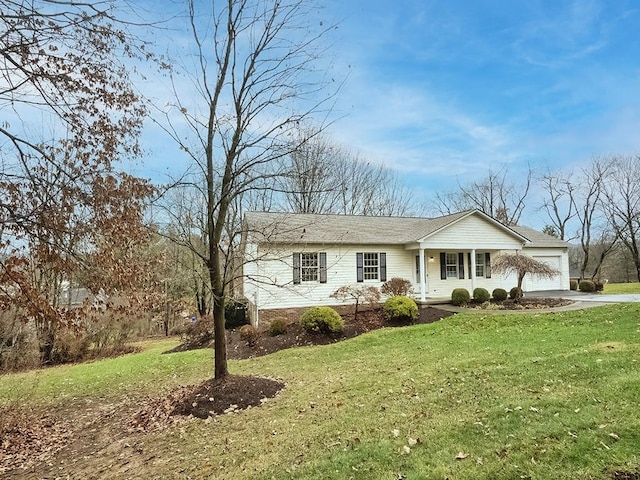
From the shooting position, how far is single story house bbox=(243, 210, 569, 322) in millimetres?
17219

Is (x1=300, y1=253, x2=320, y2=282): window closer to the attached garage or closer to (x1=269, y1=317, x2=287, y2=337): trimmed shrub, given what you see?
(x1=269, y1=317, x2=287, y2=337): trimmed shrub

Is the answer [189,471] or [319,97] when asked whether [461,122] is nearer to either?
[319,97]

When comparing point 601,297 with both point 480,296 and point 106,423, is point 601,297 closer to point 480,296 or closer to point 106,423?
point 480,296

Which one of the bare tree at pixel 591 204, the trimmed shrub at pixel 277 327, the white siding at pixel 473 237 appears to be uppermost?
the bare tree at pixel 591 204

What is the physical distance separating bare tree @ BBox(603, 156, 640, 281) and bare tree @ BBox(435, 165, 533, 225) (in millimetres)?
6867

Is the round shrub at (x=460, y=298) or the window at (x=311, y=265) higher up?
the window at (x=311, y=265)

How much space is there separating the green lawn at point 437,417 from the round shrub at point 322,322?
3570 millimetres

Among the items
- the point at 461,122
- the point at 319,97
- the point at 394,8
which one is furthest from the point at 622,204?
the point at 319,97

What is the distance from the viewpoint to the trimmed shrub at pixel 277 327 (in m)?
14.9

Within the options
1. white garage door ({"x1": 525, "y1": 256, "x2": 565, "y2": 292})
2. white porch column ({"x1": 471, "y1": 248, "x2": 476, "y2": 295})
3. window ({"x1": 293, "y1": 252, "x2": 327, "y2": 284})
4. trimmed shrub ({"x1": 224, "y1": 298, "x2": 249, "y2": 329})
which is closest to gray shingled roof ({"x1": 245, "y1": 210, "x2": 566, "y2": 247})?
window ({"x1": 293, "y1": 252, "x2": 327, "y2": 284})

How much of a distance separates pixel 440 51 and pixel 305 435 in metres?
12.4

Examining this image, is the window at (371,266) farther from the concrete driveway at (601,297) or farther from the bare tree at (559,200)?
the bare tree at (559,200)

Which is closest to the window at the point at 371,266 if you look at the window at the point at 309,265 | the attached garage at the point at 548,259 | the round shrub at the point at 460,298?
the window at the point at 309,265

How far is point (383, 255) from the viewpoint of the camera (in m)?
19.0
